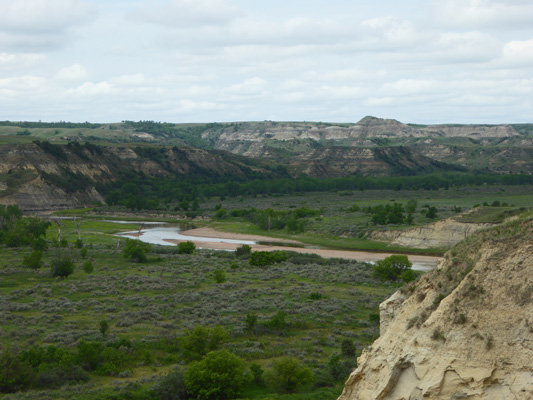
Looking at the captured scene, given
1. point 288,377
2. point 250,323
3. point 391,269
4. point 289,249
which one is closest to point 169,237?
point 289,249

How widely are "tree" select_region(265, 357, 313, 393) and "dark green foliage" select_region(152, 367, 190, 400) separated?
343cm

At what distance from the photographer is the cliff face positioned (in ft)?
40.4

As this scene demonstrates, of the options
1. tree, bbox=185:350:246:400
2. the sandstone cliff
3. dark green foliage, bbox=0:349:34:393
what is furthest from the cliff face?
the sandstone cliff

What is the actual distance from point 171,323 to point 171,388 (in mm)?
10229

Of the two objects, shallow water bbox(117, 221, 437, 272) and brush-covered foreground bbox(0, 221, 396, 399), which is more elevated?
brush-covered foreground bbox(0, 221, 396, 399)

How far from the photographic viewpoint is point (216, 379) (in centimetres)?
2228

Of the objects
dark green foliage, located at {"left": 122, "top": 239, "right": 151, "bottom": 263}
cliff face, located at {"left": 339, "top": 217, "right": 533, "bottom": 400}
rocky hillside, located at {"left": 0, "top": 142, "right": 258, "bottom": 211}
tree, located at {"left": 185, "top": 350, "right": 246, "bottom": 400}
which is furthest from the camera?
rocky hillside, located at {"left": 0, "top": 142, "right": 258, "bottom": 211}

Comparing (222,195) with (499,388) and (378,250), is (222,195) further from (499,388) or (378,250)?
(499,388)

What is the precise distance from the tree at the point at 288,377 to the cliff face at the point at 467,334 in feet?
26.1

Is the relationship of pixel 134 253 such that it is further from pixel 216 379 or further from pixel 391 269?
pixel 216 379

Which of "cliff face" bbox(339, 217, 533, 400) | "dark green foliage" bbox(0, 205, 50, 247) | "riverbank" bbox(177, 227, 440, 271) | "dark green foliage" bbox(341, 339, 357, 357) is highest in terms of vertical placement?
"cliff face" bbox(339, 217, 533, 400)

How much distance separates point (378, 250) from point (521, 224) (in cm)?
5543

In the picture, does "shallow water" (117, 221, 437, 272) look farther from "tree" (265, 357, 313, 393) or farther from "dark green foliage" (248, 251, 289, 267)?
"tree" (265, 357, 313, 393)

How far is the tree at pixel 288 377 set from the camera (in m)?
22.7
